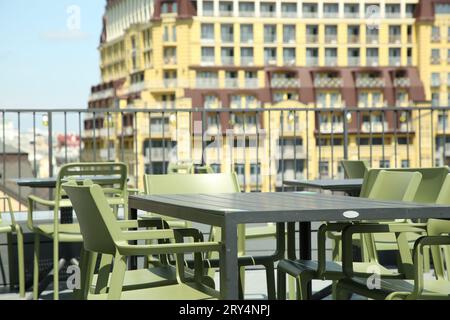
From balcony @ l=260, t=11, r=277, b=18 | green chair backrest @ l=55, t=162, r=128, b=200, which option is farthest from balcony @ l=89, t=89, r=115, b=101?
green chair backrest @ l=55, t=162, r=128, b=200

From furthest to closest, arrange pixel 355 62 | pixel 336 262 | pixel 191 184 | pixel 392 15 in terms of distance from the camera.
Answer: pixel 392 15, pixel 355 62, pixel 191 184, pixel 336 262

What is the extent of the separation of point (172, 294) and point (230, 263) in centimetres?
48

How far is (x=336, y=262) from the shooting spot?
3387 millimetres

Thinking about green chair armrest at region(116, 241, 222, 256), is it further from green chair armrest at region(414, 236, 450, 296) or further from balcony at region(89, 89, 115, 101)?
balcony at region(89, 89, 115, 101)

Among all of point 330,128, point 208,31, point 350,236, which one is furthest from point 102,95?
→ point 350,236

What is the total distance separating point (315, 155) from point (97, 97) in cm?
2719

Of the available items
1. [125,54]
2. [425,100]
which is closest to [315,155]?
[425,100]

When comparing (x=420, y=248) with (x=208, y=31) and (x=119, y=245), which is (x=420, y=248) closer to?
(x=119, y=245)

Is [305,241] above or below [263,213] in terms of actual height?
below

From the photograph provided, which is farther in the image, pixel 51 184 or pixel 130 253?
pixel 51 184

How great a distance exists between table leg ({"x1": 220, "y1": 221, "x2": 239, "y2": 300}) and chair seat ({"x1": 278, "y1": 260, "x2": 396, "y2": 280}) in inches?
27.1

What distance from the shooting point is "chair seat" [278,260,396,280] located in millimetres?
3004
